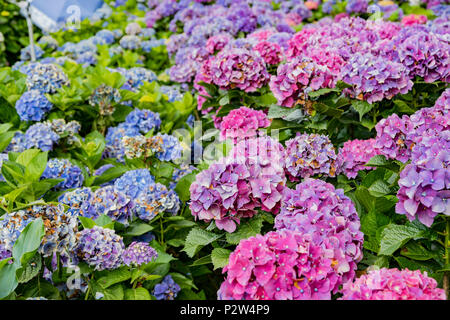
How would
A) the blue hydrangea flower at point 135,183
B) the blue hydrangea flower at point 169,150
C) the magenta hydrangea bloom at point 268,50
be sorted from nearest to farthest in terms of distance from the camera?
the blue hydrangea flower at point 135,183 < the blue hydrangea flower at point 169,150 < the magenta hydrangea bloom at point 268,50

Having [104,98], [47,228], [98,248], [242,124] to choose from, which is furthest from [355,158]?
[104,98]

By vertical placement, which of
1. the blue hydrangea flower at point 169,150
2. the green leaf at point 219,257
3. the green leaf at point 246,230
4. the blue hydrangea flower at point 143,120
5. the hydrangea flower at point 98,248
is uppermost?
the hydrangea flower at point 98,248

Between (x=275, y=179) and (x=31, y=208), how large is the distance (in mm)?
762

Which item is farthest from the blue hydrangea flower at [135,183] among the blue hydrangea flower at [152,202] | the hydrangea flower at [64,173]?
the hydrangea flower at [64,173]

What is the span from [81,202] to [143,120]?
3.12ft

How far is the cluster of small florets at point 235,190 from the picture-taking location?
1441mm

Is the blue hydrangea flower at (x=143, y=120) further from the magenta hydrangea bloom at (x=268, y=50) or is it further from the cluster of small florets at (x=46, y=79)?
the magenta hydrangea bloom at (x=268, y=50)

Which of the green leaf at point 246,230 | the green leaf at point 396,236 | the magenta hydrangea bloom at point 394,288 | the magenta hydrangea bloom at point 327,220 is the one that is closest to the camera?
the magenta hydrangea bloom at point 394,288

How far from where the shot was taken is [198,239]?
1555mm

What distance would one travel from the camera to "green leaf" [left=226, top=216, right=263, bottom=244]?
4.90 ft

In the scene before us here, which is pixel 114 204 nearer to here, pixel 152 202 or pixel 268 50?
pixel 152 202

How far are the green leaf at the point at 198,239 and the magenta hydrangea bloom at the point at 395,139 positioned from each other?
0.65m

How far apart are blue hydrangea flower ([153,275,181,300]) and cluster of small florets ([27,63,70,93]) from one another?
144 cm

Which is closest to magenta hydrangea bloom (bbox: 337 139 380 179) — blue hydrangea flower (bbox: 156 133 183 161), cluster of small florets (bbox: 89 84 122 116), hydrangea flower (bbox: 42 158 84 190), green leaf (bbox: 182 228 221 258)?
green leaf (bbox: 182 228 221 258)
